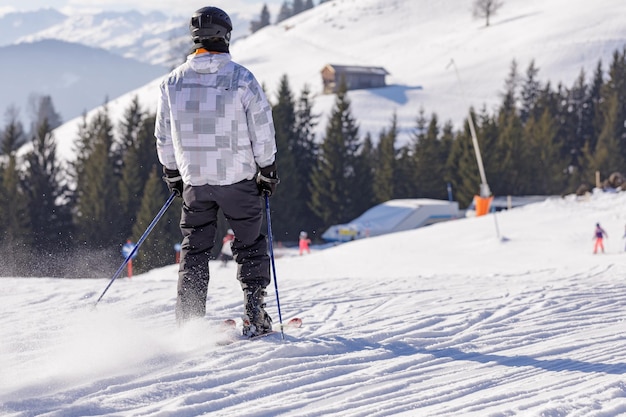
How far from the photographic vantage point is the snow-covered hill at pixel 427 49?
73625mm

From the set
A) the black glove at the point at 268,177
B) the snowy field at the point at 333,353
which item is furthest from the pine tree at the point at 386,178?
the black glove at the point at 268,177

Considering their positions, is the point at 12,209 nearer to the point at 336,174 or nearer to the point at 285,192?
the point at 285,192

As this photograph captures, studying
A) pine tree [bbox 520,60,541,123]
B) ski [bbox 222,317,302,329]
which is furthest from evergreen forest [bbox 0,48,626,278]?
ski [bbox 222,317,302,329]

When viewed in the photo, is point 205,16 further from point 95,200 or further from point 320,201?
Answer: point 320,201

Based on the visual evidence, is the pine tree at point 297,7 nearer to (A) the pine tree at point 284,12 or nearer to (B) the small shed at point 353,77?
(A) the pine tree at point 284,12

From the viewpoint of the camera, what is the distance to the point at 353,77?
77750mm

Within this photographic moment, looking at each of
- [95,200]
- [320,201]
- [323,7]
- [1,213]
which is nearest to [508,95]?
[320,201]

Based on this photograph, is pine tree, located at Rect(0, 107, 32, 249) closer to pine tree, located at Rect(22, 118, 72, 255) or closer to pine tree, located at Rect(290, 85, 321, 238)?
pine tree, located at Rect(22, 118, 72, 255)

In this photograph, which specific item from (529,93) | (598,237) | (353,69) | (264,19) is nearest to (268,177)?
(598,237)

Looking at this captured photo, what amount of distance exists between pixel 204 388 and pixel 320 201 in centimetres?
3852

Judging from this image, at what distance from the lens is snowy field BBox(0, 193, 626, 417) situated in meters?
3.16

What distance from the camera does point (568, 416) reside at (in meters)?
3.02

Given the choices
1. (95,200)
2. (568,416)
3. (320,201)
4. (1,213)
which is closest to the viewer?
(568,416)

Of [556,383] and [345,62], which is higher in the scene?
[345,62]
